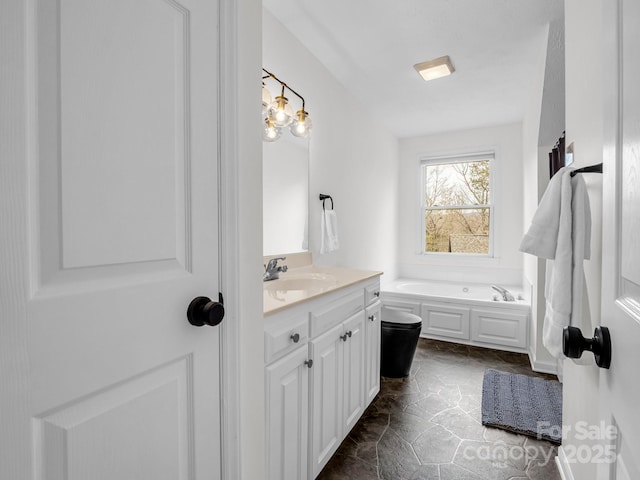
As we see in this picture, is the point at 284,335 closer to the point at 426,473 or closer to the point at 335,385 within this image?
the point at 335,385

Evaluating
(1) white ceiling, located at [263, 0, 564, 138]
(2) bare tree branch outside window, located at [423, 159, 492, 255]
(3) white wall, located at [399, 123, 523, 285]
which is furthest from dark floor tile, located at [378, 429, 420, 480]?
(2) bare tree branch outside window, located at [423, 159, 492, 255]

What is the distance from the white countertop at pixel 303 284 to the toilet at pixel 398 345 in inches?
25.6

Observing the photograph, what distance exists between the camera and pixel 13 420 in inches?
19.3

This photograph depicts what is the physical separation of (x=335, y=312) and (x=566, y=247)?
0.97 m

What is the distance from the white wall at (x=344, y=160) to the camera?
225cm

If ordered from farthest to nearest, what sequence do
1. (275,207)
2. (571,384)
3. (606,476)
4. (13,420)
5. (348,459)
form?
(275,207) < (348,459) < (571,384) < (606,476) < (13,420)

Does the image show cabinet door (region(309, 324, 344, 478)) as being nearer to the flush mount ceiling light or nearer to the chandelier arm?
the chandelier arm

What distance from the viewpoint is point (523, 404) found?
87.0 inches

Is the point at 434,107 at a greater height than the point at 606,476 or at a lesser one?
greater

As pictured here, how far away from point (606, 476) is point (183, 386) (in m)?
0.89

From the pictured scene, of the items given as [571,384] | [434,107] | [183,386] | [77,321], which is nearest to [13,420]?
[77,321]

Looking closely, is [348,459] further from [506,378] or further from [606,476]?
[506,378]

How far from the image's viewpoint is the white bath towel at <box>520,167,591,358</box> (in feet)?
3.54

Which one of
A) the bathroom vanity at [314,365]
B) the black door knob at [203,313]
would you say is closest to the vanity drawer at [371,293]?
the bathroom vanity at [314,365]
